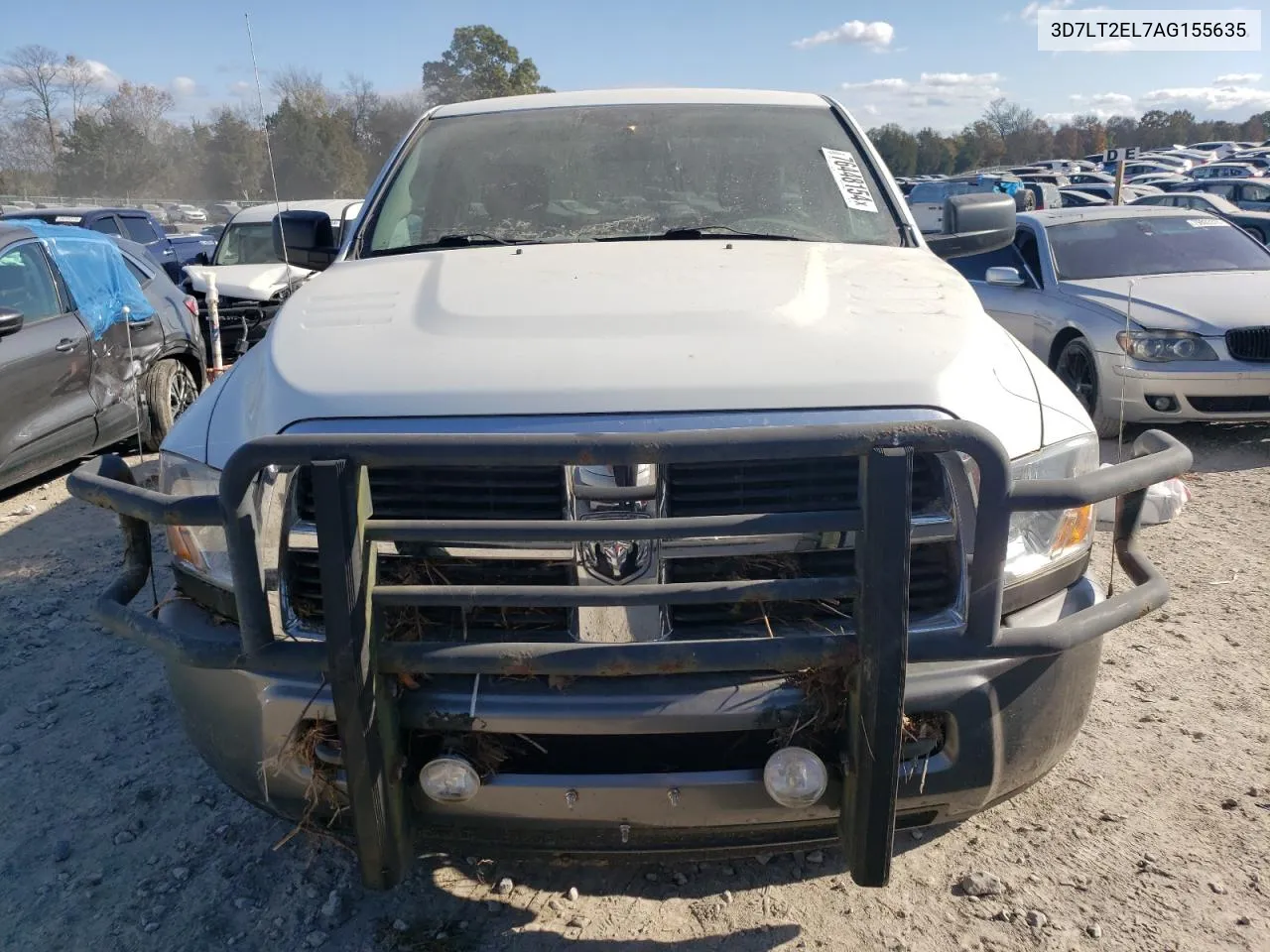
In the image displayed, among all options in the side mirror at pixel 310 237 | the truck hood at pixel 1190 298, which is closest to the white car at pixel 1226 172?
the truck hood at pixel 1190 298

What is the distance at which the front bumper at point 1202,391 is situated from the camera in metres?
7.10

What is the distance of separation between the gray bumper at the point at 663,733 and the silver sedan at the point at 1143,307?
4.75 metres

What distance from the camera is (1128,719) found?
11.9 ft

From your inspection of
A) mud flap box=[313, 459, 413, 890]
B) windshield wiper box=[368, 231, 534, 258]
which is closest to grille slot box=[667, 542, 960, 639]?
mud flap box=[313, 459, 413, 890]

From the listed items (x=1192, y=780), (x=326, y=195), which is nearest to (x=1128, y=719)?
(x=1192, y=780)

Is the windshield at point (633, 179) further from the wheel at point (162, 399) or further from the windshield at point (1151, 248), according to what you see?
the windshield at point (1151, 248)

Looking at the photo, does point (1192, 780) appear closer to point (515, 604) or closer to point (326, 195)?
point (515, 604)

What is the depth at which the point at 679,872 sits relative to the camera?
9.34ft

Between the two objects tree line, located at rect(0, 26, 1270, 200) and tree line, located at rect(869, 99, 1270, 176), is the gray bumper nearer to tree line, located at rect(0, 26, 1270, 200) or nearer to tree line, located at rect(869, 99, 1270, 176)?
tree line, located at rect(0, 26, 1270, 200)

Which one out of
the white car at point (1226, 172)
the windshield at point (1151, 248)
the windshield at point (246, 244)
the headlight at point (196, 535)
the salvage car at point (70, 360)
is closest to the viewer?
the headlight at point (196, 535)

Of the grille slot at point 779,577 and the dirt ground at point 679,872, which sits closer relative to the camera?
the grille slot at point 779,577

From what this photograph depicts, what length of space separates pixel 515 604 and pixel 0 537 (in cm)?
531

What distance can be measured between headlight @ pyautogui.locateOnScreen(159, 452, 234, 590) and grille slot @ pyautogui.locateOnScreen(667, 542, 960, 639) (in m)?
1.02

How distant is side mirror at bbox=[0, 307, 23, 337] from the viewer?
6109 millimetres
